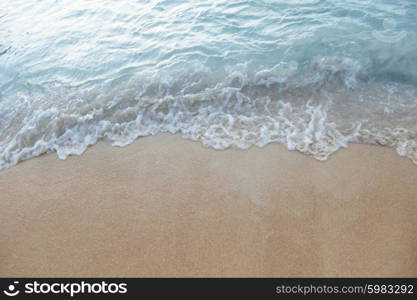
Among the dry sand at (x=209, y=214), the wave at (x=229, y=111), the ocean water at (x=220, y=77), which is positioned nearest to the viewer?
the dry sand at (x=209, y=214)

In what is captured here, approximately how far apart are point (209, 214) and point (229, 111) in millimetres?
1484

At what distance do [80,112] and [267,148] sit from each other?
2.30 m

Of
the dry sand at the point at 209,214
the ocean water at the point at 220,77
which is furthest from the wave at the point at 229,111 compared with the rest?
the dry sand at the point at 209,214

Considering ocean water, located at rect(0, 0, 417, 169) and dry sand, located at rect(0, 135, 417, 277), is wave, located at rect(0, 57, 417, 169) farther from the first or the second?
dry sand, located at rect(0, 135, 417, 277)

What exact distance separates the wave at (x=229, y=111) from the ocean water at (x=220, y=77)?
0.01 m

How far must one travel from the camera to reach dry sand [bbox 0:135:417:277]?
2305 millimetres

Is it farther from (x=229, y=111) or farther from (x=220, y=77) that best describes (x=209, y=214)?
(x=220, y=77)

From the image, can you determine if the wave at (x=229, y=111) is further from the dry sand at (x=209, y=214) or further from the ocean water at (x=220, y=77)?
the dry sand at (x=209, y=214)

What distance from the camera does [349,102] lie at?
12.0 feet

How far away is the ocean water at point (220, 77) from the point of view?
11.2 feet

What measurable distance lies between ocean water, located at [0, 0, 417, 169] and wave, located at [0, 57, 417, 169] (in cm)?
1

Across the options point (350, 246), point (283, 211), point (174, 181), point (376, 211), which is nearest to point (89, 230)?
point (174, 181)

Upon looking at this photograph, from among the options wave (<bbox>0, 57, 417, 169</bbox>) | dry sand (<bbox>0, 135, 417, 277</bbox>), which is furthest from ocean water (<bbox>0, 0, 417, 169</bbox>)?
dry sand (<bbox>0, 135, 417, 277</bbox>)

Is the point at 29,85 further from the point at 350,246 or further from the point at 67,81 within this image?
the point at 350,246
